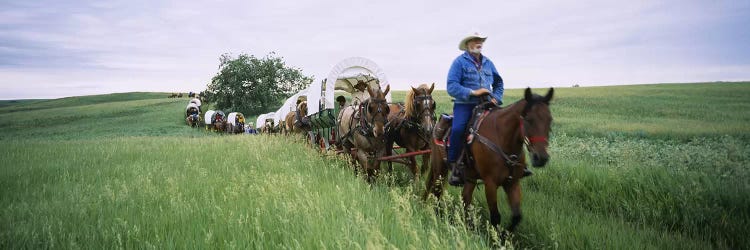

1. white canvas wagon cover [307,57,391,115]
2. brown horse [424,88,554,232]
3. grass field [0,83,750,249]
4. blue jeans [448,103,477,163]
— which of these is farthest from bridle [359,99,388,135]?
brown horse [424,88,554,232]

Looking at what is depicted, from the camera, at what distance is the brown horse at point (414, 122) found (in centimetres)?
595

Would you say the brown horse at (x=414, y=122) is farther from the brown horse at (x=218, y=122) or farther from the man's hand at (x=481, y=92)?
the brown horse at (x=218, y=122)

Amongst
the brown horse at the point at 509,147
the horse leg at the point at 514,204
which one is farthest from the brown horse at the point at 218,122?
the horse leg at the point at 514,204

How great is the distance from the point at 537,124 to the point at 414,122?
3.33 metres

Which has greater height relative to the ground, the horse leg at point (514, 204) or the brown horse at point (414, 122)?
the brown horse at point (414, 122)

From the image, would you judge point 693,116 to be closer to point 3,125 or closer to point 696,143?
point 696,143

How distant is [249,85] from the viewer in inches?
1804

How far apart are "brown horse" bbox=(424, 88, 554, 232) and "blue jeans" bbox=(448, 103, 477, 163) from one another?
209 millimetres

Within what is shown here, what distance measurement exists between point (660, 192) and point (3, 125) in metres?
64.0

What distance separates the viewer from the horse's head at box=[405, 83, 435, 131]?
19.2 ft

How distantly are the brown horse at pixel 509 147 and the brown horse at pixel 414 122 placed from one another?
5.34 feet

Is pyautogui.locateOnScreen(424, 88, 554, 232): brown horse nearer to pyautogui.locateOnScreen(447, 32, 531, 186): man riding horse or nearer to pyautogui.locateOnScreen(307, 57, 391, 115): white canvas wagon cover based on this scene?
pyautogui.locateOnScreen(447, 32, 531, 186): man riding horse

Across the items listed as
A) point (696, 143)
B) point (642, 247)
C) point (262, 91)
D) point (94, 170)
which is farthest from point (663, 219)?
point (262, 91)

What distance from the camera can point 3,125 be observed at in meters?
44.9
